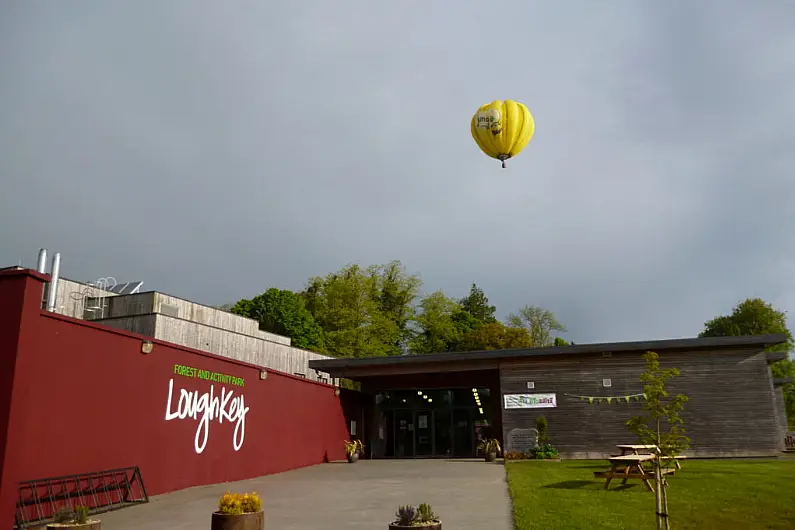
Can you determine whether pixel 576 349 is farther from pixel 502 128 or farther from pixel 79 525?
pixel 79 525

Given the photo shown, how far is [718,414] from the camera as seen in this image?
20.1 metres

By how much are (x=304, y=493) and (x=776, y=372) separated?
51929 millimetres

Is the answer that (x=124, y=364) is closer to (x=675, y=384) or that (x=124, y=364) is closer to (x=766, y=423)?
(x=675, y=384)

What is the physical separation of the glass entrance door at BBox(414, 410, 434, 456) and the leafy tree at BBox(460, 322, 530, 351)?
22.4 metres

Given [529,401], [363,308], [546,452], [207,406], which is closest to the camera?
[207,406]

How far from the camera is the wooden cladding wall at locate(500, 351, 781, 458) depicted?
19.9 m

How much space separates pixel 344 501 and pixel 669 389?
13360 millimetres

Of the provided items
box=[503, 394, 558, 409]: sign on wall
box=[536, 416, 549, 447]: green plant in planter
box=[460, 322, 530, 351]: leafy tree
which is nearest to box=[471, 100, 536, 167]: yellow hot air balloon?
box=[503, 394, 558, 409]: sign on wall

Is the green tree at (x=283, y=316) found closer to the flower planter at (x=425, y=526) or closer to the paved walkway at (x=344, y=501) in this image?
the paved walkway at (x=344, y=501)

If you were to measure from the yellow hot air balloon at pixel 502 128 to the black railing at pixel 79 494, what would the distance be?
10.4m

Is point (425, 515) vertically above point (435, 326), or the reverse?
point (435, 326)

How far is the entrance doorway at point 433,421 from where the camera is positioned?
27750 millimetres

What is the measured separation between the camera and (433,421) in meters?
28.4

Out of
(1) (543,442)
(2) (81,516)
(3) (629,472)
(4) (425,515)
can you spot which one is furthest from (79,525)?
(1) (543,442)
